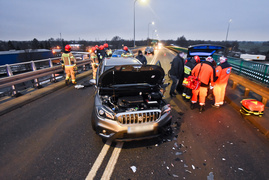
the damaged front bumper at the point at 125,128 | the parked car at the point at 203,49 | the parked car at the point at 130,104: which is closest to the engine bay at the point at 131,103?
the parked car at the point at 130,104

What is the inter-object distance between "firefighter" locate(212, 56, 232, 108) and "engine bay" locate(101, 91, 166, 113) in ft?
8.86

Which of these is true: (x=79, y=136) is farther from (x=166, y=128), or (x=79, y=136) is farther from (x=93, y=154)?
(x=166, y=128)

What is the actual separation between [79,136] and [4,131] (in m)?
2.04

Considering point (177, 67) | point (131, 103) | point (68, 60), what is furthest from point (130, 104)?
point (68, 60)

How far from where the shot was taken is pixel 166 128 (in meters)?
3.30

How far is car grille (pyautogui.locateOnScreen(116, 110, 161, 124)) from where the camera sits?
3.03 m

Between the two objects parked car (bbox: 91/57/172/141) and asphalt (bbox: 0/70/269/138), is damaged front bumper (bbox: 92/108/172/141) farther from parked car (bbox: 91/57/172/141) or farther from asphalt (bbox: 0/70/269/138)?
asphalt (bbox: 0/70/269/138)

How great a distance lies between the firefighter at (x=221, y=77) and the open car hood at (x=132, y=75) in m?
2.42

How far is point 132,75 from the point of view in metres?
3.88

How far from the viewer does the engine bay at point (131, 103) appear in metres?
3.39

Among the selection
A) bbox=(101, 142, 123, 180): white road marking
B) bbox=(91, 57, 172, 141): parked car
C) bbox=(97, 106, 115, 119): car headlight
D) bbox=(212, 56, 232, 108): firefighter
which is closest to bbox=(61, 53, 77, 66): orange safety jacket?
bbox=(91, 57, 172, 141): parked car

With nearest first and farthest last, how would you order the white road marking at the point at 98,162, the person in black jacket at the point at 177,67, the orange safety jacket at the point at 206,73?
the white road marking at the point at 98,162
the orange safety jacket at the point at 206,73
the person in black jacket at the point at 177,67

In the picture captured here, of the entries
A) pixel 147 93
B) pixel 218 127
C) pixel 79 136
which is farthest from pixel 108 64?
pixel 218 127

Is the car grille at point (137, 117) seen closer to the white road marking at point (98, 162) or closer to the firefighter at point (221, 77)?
the white road marking at point (98, 162)
